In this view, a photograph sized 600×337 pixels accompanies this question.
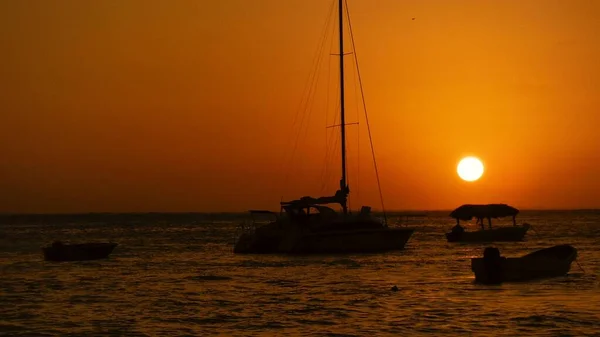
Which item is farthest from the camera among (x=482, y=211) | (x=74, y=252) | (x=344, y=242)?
(x=482, y=211)

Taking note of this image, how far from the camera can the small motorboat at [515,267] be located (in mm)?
36906

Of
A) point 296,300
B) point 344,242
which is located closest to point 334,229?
point 344,242

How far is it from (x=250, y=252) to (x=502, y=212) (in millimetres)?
25854

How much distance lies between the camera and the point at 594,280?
38.4 m

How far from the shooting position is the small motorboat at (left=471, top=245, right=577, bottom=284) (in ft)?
121

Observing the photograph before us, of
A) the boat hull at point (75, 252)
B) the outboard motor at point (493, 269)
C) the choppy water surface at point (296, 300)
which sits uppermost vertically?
the boat hull at point (75, 252)

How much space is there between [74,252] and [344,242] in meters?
18.4

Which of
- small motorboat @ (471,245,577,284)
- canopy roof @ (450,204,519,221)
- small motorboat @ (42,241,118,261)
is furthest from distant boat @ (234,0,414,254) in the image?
canopy roof @ (450,204,519,221)

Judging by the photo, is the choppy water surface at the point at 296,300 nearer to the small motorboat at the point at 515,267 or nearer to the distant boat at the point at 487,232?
the small motorboat at the point at 515,267

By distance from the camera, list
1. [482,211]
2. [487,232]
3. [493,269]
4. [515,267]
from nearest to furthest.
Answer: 1. [493,269]
2. [515,267]
3. [482,211]
4. [487,232]

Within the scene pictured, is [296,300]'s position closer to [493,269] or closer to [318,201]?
[493,269]

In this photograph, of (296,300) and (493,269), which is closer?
(296,300)

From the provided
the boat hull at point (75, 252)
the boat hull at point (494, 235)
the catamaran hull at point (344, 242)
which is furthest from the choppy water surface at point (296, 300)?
the boat hull at point (494, 235)

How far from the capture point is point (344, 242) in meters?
54.7
